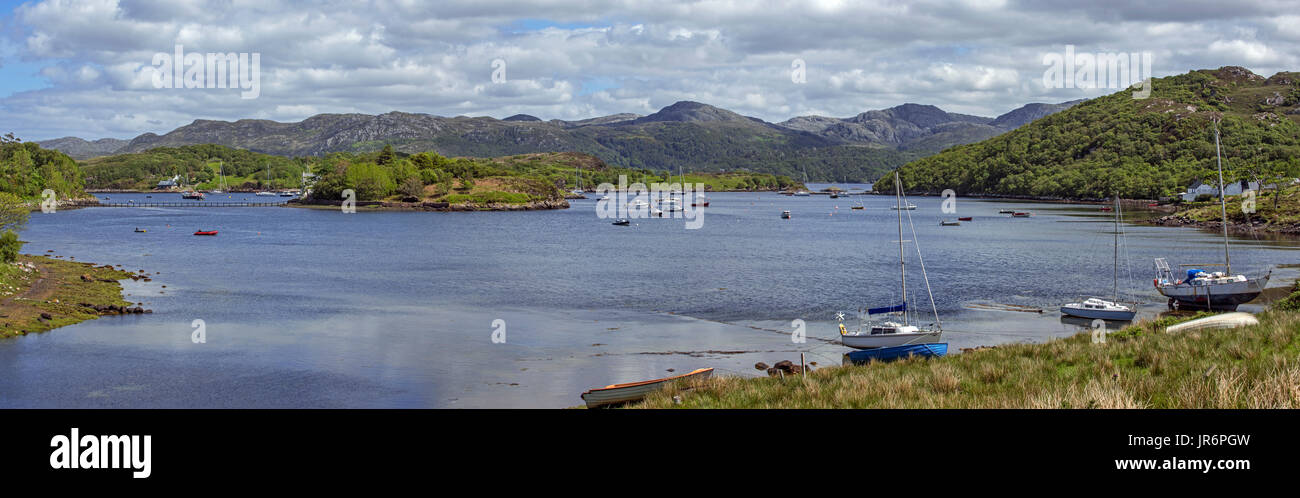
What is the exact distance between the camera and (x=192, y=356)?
124ft

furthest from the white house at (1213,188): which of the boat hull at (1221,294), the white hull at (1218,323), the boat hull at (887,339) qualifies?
the white hull at (1218,323)

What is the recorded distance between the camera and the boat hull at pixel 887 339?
37656mm

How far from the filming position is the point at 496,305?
55.1m

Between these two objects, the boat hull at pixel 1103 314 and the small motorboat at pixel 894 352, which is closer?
the small motorboat at pixel 894 352

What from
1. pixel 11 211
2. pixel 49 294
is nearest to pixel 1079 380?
pixel 49 294

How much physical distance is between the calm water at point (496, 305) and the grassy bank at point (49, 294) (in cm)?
150

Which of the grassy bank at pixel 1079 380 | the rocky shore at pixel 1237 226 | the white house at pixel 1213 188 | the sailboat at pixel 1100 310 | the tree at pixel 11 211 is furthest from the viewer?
the white house at pixel 1213 188

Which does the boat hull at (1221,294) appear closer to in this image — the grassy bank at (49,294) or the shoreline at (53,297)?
the shoreline at (53,297)

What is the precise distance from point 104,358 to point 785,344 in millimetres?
29046

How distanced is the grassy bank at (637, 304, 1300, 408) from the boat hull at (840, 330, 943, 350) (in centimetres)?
1063

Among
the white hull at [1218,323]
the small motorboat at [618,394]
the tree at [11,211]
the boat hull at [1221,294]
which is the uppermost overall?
the tree at [11,211]

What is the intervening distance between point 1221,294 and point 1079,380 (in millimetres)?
39486
